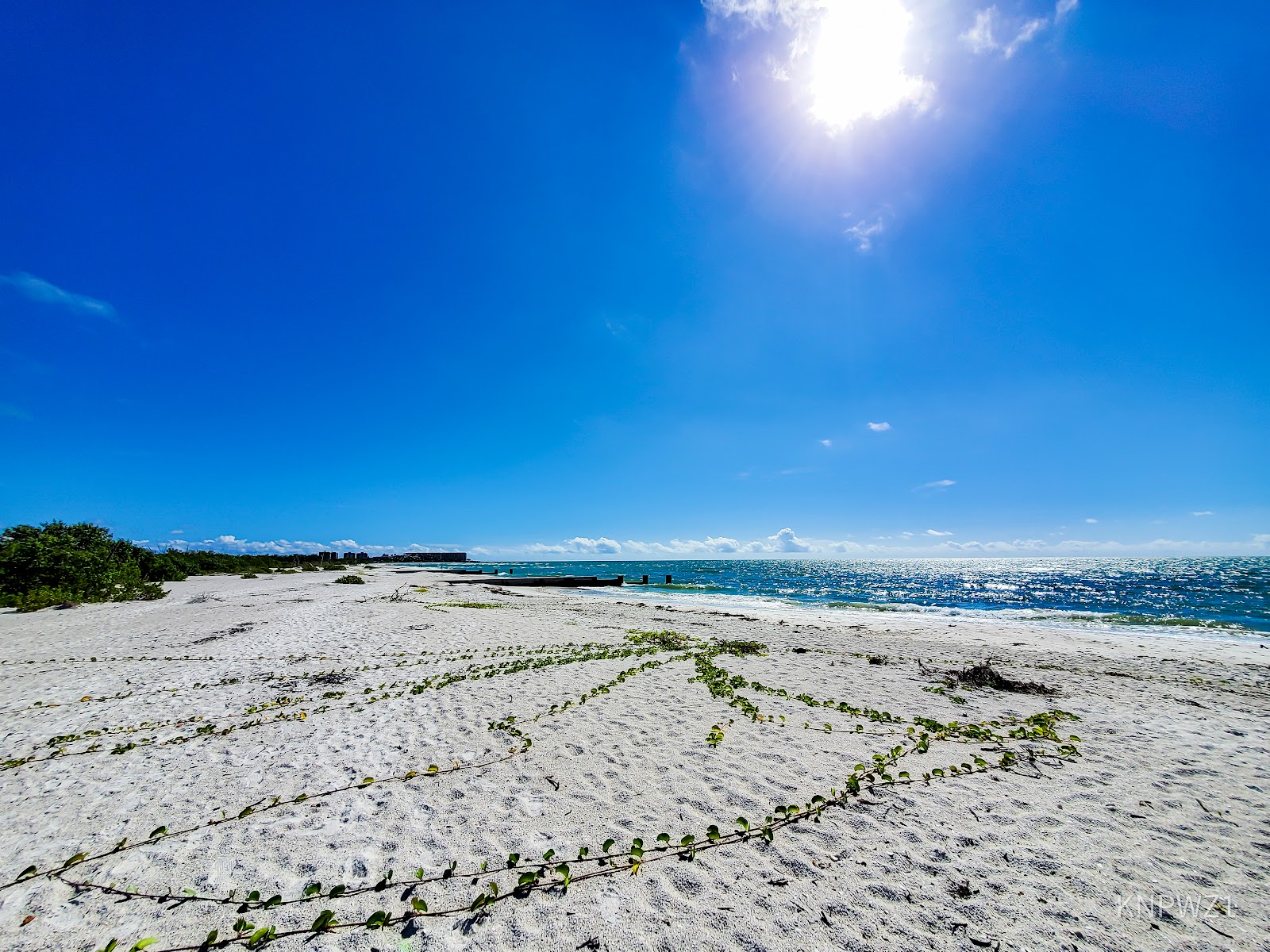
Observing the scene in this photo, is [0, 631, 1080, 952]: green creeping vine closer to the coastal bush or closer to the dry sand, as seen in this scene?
the dry sand

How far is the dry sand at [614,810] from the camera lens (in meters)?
4.12

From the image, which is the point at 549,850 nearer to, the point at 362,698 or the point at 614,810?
the point at 614,810

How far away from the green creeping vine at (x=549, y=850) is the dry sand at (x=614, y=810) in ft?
0.18

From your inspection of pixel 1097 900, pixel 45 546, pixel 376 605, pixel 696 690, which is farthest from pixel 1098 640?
pixel 45 546

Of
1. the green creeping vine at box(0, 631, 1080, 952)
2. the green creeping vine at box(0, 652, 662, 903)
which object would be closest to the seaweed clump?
the green creeping vine at box(0, 631, 1080, 952)

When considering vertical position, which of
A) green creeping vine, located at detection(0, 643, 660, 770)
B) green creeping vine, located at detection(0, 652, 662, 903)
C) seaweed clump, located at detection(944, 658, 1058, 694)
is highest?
green creeping vine, located at detection(0, 652, 662, 903)

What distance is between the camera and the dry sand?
4121mm

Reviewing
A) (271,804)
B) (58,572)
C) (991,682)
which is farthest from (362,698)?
(58,572)

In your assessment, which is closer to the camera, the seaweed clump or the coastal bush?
the seaweed clump

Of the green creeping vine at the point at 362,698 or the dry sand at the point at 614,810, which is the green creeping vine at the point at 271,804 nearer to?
the dry sand at the point at 614,810

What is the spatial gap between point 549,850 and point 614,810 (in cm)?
104

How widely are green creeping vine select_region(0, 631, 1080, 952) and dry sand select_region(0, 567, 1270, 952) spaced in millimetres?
55

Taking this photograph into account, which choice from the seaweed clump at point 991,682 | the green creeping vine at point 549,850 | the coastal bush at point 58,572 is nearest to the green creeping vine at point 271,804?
the green creeping vine at point 549,850

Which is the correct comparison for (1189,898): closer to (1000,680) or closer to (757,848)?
(757,848)
